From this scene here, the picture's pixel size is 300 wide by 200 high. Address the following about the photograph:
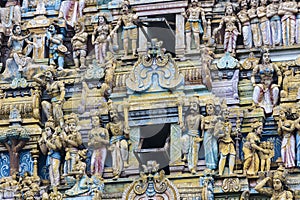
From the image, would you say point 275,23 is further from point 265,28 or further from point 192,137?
point 192,137

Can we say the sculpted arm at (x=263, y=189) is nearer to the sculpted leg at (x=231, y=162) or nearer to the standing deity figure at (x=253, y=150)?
the standing deity figure at (x=253, y=150)

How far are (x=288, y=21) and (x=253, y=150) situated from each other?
3.78m

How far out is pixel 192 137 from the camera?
4434cm

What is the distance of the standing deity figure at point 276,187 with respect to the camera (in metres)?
42.8

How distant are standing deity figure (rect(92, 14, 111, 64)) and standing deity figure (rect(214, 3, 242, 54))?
9.30 ft

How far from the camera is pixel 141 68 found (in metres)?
45.4

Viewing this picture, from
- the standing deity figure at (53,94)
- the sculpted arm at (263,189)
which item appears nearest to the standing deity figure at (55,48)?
the standing deity figure at (53,94)

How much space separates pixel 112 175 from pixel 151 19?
14.8 feet

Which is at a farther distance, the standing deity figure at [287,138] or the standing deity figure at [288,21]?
the standing deity figure at [288,21]

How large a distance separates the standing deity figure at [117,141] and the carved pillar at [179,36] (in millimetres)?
2379

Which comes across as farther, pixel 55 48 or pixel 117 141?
pixel 55 48

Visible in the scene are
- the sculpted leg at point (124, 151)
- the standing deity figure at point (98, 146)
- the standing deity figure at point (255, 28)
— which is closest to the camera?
the sculpted leg at point (124, 151)

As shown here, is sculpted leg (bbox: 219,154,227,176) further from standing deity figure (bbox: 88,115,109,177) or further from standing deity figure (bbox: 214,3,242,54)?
standing deity figure (bbox: 214,3,242,54)

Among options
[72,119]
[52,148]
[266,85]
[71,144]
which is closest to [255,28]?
[266,85]
